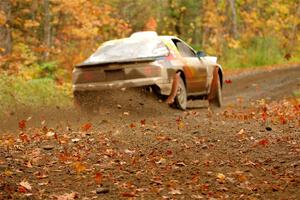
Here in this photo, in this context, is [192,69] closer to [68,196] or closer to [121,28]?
[68,196]

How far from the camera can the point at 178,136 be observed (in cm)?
919

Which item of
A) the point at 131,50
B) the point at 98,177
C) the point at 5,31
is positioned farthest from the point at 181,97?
the point at 5,31

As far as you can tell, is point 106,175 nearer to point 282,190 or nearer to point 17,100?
point 282,190

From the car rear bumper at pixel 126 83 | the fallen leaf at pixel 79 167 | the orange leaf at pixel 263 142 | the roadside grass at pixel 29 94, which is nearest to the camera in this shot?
the fallen leaf at pixel 79 167

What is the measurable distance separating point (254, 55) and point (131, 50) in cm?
1764

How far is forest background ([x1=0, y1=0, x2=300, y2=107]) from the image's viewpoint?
1605 centimetres

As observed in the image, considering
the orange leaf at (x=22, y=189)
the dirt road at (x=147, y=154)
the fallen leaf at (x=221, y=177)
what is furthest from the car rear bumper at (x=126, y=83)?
the orange leaf at (x=22, y=189)

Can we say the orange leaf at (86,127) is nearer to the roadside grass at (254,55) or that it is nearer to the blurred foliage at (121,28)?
the blurred foliage at (121,28)

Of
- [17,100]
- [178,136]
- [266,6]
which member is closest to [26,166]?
[178,136]

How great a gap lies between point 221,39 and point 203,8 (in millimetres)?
11175

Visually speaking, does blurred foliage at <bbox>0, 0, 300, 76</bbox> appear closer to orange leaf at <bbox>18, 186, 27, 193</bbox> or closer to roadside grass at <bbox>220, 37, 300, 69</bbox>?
roadside grass at <bbox>220, 37, 300, 69</bbox>

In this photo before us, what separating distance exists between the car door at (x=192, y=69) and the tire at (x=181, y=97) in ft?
0.74

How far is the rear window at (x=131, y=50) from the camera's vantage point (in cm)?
1249

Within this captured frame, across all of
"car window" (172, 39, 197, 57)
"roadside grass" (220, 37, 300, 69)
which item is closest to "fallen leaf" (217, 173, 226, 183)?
"car window" (172, 39, 197, 57)
